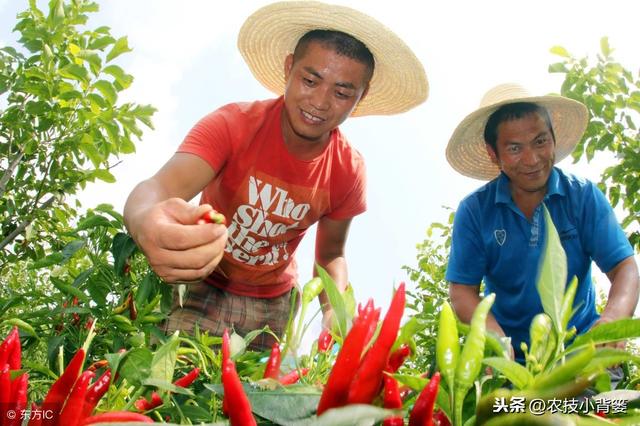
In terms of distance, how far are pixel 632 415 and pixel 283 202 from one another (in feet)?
5.76

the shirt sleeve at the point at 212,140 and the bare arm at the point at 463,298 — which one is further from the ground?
the shirt sleeve at the point at 212,140

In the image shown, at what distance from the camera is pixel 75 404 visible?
0.62 metres

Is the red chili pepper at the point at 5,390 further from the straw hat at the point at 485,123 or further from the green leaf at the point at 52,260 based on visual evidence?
the straw hat at the point at 485,123

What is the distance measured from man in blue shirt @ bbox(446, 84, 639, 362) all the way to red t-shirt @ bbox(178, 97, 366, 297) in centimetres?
57

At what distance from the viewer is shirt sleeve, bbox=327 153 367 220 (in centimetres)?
243

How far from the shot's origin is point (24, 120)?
2.68 meters

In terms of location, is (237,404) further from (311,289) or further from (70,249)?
(70,249)

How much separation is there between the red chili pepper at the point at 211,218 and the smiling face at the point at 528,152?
5.50ft

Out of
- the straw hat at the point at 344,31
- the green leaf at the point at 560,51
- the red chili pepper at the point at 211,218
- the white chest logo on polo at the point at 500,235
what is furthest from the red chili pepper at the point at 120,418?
the green leaf at the point at 560,51

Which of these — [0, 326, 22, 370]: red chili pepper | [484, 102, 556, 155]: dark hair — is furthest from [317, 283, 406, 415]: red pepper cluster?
[484, 102, 556, 155]: dark hair

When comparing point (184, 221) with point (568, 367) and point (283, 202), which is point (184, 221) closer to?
point (568, 367)

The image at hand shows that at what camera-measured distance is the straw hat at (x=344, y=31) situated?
2.11 m

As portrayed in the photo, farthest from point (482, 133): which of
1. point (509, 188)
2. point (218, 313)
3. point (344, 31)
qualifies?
point (218, 313)

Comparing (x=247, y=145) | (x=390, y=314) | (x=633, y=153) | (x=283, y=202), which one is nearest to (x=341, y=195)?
(x=283, y=202)
